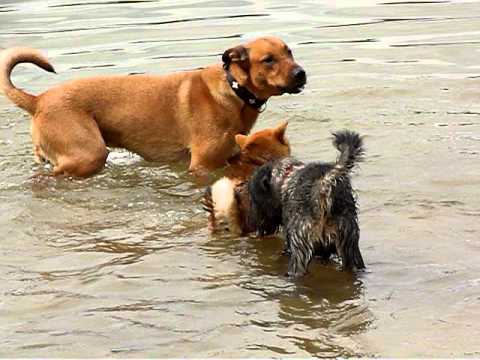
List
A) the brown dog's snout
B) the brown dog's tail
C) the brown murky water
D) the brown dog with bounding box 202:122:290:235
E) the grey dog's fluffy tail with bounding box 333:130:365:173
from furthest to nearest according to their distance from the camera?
1. the brown dog's tail
2. the brown dog's snout
3. the brown dog with bounding box 202:122:290:235
4. the grey dog's fluffy tail with bounding box 333:130:365:173
5. the brown murky water

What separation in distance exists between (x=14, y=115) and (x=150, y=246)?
511cm

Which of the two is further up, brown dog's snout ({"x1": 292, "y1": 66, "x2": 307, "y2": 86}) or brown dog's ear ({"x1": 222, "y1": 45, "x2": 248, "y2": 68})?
brown dog's ear ({"x1": 222, "y1": 45, "x2": 248, "y2": 68})

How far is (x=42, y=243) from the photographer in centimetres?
689

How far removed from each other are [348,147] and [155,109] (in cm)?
376

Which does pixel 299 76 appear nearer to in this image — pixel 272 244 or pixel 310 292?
pixel 272 244

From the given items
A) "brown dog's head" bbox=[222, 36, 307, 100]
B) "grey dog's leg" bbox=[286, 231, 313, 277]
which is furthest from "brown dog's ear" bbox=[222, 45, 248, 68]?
"grey dog's leg" bbox=[286, 231, 313, 277]

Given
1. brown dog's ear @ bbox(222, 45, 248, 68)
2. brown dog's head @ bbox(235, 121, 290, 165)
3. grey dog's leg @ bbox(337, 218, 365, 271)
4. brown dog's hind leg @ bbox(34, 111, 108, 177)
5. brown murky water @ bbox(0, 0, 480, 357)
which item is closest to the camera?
brown murky water @ bbox(0, 0, 480, 357)

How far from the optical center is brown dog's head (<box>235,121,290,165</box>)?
22.5ft

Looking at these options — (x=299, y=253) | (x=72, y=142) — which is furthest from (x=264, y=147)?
(x=72, y=142)

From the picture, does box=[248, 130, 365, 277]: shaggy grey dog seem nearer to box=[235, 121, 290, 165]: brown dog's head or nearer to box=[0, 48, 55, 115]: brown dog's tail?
box=[235, 121, 290, 165]: brown dog's head

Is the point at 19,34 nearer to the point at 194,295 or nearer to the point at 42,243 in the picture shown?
the point at 42,243

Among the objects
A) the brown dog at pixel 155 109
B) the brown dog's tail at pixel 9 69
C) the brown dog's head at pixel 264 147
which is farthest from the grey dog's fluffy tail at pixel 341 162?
the brown dog's tail at pixel 9 69

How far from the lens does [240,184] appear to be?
677cm

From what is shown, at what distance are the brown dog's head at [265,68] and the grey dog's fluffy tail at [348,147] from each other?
2781 millimetres
